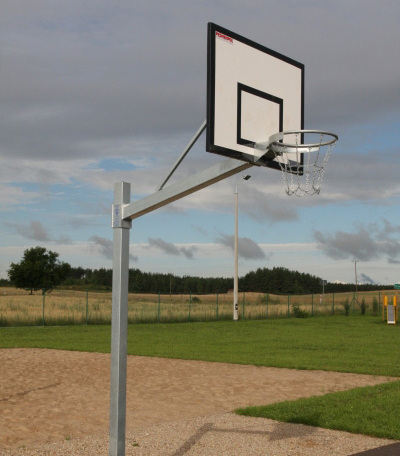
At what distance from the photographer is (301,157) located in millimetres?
7113

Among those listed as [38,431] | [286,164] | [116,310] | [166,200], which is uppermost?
[286,164]

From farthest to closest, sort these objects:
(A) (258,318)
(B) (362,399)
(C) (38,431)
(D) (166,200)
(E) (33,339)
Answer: (A) (258,318) < (E) (33,339) < (B) (362,399) < (C) (38,431) < (D) (166,200)

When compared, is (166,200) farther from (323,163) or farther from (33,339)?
(33,339)

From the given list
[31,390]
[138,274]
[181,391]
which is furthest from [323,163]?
[138,274]

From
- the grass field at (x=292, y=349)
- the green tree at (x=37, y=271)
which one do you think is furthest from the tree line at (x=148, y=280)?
the grass field at (x=292, y=349)

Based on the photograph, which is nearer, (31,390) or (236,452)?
(236,452)

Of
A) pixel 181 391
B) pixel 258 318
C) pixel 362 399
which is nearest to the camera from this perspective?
pixel 362 399

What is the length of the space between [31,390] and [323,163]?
788cm

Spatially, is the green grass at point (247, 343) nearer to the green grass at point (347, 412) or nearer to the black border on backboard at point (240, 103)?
the green grass at point (347, 412)

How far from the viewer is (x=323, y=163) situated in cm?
694

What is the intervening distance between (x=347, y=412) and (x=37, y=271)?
2845 inches

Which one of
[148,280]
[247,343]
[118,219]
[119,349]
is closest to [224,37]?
[118,219]

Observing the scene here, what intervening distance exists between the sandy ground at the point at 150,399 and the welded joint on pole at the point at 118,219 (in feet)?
9.11

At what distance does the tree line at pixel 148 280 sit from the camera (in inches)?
3108
